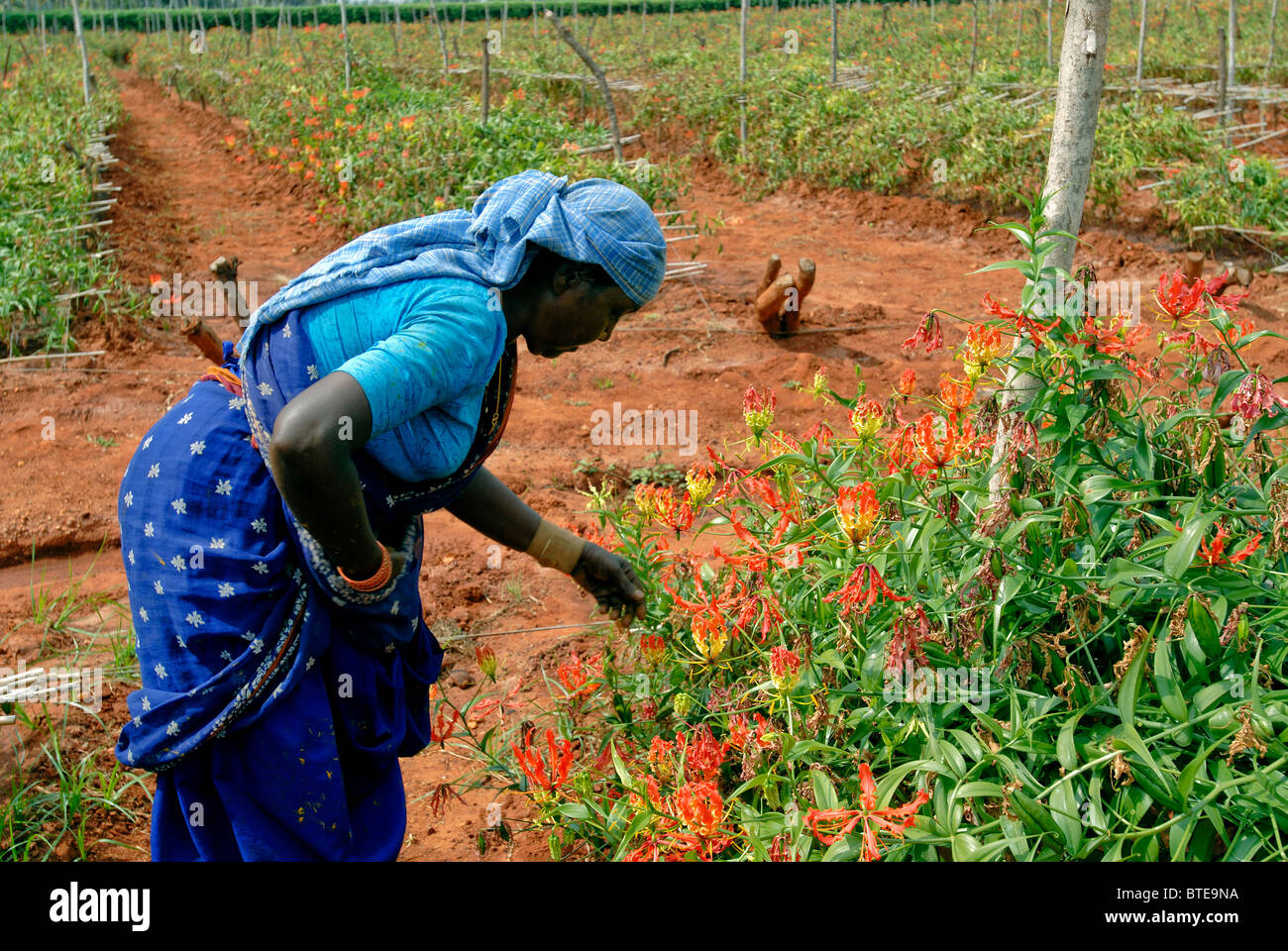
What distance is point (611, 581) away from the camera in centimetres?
188

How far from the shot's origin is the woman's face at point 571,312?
4.80 ft

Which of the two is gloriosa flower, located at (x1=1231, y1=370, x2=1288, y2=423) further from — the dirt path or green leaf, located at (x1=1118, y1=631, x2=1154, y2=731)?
the dirt path

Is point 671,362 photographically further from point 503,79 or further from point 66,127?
point 503,79

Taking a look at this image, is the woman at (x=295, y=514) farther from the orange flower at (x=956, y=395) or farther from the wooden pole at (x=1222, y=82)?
the wooden pole at (x=1222, y=82)

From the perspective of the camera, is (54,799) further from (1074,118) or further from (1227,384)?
(1074,118)

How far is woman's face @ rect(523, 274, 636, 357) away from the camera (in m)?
1.46

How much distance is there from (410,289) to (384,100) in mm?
9658

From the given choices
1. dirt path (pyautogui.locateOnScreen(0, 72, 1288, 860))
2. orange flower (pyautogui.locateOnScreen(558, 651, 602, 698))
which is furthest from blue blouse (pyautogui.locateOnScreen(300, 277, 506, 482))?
dirt path (pyautogui.locateOnScreen(0, 72, 1288, 860))

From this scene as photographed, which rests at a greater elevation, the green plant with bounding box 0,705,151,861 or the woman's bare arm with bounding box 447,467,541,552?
the woman's bare arm with bounding box 447,467,541,552

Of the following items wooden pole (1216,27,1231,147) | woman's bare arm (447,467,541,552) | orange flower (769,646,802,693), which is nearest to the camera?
orange flower (769,646,802,693)

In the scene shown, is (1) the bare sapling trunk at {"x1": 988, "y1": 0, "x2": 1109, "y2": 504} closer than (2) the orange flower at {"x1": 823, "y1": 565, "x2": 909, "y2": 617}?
No

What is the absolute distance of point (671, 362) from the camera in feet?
17.5

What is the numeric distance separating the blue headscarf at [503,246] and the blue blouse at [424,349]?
0.08 feet

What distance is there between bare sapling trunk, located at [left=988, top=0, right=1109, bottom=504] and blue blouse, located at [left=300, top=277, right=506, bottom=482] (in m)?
1.04
